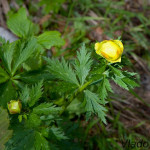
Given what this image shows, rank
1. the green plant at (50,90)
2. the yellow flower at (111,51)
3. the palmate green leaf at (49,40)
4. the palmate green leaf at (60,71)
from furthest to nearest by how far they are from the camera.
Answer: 1. the palmate green leaf at (49,40)
2. the palmate green leaf at (60,71)
3. the green plant at (50,90)
4. the yellow flower at (111,51)

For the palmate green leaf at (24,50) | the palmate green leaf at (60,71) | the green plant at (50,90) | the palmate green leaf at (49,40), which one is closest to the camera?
the green plant at (50,90)

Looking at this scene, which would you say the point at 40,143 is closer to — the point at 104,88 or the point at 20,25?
the point at 104,88

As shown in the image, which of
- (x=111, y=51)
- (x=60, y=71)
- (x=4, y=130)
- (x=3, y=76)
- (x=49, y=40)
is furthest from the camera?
(x=49, y=40)

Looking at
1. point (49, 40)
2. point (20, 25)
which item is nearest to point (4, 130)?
point (49, 40)

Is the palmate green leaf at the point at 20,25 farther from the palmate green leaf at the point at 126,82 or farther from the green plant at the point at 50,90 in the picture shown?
the palmate green leaf at the point at 126,82

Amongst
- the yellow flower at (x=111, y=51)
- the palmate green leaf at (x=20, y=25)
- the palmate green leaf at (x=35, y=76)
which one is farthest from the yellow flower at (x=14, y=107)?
the palmate green leaf at (x=20, y=25)

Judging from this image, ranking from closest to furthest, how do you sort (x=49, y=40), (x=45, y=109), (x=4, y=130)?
(x=4, y=130), (x=45, y=109), (x=49, y=40)

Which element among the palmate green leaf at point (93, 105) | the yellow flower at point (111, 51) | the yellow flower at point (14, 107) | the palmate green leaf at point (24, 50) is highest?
the yellow flower at point (111, 51)
